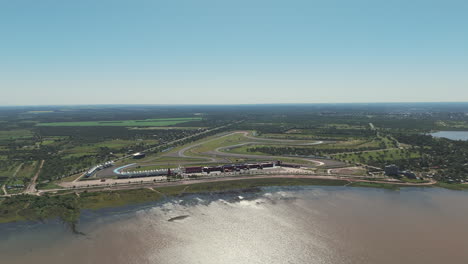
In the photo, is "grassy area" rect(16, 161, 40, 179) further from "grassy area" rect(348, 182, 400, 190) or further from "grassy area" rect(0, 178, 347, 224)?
"grassy area" rect(348, 182, 400, 190)

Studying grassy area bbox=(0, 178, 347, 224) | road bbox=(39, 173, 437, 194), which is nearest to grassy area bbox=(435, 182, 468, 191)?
road bbox=(39, 173, 437, 194)

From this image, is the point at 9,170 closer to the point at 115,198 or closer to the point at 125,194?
the point at 115,198

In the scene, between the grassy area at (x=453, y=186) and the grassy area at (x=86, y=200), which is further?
the grassy area at (x=453, y=186)

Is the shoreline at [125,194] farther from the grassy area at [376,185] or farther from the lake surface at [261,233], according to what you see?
the lake surface at [261,233]

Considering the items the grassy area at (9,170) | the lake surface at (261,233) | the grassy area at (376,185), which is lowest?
the lake surface at (261,233)

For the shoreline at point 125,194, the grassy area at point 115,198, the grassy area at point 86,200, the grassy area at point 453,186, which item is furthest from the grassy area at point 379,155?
the grassy area at point 115,198

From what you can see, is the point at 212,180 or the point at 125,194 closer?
the point at 125,194

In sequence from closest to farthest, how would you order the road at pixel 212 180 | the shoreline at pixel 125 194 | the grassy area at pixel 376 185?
1. the shoreline at pixel 125 194
2. the road at pixel 212 180
3. the grassy area at pixel 376 185

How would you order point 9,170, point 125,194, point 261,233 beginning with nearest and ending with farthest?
point 261,233
point 125,194
point 9,170

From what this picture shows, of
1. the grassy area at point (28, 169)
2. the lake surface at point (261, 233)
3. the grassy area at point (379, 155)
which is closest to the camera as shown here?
the lake surface at point (261, 233)

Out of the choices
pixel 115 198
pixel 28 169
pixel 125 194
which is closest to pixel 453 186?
pixel 125 194
